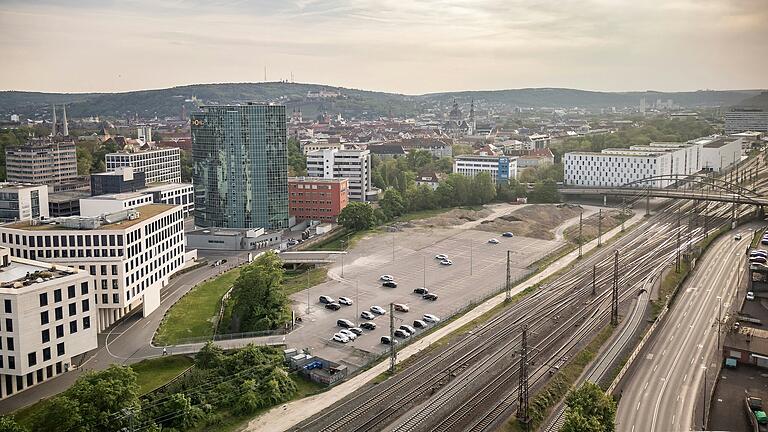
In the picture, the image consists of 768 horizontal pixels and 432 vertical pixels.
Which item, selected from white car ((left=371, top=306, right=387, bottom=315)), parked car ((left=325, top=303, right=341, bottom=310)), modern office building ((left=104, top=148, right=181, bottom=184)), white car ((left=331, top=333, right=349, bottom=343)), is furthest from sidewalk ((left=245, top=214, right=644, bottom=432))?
modern office building ((left=104, top=148, right=181, bottom=184))

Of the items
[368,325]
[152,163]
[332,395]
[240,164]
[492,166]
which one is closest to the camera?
[332,395]

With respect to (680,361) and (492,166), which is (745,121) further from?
(680,361)

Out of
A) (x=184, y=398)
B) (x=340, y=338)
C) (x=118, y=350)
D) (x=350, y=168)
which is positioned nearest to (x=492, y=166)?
(x=350, y=168)

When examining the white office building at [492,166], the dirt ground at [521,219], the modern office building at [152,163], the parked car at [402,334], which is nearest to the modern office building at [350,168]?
the dirt ground at [521,219]

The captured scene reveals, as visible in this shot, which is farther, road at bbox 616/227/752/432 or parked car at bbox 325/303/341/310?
parked car at bbox 325/303/341/310

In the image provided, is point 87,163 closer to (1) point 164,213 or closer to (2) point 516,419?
(1) point 164,213

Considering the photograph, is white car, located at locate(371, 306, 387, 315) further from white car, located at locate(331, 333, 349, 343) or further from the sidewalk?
white car, located at locate(331, 333, 349, 343)

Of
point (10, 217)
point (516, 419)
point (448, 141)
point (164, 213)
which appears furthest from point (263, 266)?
point (448, 141)
